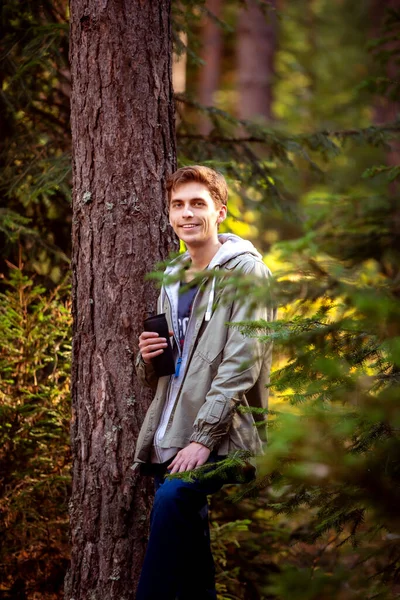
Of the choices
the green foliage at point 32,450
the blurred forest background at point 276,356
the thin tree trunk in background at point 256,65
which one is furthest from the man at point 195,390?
the thin tree trunk in background at point 256,65

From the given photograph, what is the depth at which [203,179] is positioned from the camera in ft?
11.3

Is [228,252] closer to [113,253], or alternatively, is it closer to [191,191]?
[191,191]

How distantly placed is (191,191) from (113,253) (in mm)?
694

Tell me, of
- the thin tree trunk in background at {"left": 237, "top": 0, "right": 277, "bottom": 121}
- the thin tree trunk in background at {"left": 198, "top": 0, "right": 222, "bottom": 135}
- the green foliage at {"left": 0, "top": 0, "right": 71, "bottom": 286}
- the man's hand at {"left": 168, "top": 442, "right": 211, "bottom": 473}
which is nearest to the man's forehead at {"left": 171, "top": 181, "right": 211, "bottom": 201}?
the man's hand at {"left": 168, "top": 442, "right": 211, "bottom": 473}

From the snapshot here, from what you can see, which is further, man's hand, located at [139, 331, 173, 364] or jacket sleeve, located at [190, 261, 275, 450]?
man's hand, located at [139, 331, 173, 364]

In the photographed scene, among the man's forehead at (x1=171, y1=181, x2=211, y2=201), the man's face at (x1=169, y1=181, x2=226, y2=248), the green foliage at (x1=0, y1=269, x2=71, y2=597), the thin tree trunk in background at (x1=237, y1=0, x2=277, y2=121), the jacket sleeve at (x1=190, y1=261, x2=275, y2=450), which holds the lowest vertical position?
the green foliage at (x1=0, y1=269, x2=71, y2=597)

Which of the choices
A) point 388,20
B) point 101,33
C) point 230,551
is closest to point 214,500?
point 230,551

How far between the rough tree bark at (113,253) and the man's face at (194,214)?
478 millimetres

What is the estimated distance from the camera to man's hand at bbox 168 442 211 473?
294 centimetres

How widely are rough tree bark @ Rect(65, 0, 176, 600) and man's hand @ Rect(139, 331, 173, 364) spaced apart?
46 cm

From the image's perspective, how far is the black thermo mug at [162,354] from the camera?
3316 millimetres

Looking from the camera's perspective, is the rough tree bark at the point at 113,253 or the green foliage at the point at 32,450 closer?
the rough tree bark at the point at 113,253

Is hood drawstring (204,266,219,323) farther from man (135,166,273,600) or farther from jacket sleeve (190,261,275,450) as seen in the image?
jacket sleeve (190,261,275,450)

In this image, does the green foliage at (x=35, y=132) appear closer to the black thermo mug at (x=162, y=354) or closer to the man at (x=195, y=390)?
the man at (x=195, y=390)
